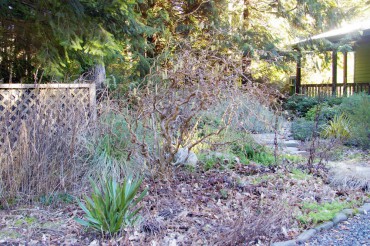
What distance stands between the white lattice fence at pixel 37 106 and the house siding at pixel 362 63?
1480cm

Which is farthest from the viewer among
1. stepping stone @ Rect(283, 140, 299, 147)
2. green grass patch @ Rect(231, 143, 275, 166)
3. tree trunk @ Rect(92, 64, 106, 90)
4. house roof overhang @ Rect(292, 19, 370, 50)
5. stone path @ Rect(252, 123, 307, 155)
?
house roof overhang @ Rect(292, 19, 370, 50)

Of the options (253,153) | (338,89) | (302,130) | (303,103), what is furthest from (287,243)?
(338,89)

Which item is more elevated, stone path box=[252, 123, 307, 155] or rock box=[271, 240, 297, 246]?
stone path box=[252, 123, 307, 155]

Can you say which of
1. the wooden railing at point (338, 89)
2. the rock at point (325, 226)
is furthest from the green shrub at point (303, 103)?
the rock at point (325, 226)

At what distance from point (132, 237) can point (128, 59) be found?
9142 mm

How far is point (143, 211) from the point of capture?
444 centimetres

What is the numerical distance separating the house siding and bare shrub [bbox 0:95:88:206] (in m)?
15.2

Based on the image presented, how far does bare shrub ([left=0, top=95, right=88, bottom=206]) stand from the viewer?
15.7 feet

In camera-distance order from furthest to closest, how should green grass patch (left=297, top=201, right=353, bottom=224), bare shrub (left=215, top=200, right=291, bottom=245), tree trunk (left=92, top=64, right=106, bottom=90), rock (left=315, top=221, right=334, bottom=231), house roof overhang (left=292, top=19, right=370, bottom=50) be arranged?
house roof overhang (left=292, top=19, right=370, bottom=50), tree trunk (left=92, top=64, right=106, bottom=90), green grass patch (left=297, top=201, right=353, bottom=224), rock (left=315, top=221, right=334, bottom=231), bare shrub (left=215, top=200, right=291, bottom=245)

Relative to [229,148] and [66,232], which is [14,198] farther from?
[229,148]

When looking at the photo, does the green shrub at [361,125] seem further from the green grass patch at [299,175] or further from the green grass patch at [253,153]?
the green grass patch at [299,175]

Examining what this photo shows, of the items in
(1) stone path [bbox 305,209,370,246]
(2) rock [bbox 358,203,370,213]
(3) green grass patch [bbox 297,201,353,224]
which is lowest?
(1) stone path [bbox 305,209,370,246]

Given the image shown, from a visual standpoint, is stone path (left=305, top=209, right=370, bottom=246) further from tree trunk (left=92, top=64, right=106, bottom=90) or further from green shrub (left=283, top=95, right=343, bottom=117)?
green shrub (left=283, top=95, right=343, bottom=117)

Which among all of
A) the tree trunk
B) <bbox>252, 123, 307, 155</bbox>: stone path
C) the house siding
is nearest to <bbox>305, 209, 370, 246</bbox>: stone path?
<bbox>252, 123, 307, 155</bbox>: stone path
